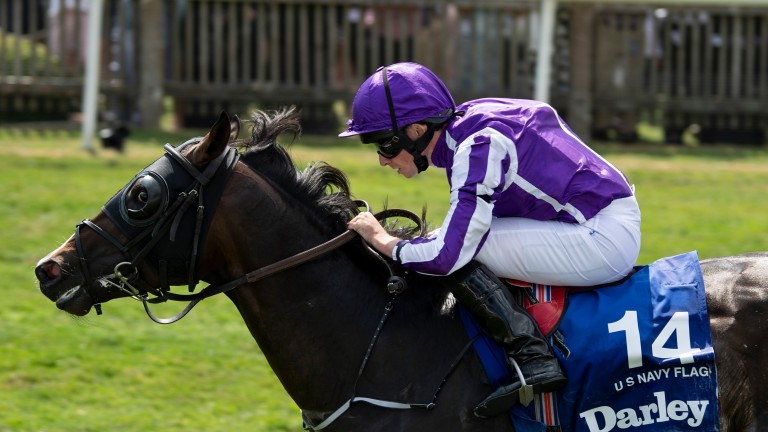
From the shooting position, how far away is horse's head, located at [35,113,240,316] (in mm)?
4152

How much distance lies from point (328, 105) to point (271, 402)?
8.27 metres

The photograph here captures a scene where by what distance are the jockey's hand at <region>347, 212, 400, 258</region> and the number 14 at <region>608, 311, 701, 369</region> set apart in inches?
33.5

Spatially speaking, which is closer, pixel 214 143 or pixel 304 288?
pixel 214 143

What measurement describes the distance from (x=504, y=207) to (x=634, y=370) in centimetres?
76

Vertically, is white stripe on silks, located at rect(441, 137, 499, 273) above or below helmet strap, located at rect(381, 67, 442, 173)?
below

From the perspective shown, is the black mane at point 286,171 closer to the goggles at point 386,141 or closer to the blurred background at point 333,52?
the goggles at point 386,141

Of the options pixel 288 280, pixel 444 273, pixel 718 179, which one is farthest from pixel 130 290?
pixel 718 179

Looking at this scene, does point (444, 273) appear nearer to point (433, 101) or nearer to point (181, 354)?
point (433, 101)

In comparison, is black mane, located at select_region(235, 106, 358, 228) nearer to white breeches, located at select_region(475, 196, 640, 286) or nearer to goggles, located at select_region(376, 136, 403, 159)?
goggles, located at select_region(376, 136, 403, 159)

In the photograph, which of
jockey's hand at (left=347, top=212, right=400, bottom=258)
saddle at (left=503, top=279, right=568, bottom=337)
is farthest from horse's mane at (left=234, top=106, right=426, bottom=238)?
saddle at (left=503, top=279, right=568, bottom=337)

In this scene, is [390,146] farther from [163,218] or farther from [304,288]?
[163,218]

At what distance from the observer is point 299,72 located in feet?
46.6

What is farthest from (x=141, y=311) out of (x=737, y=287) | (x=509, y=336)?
(x=737, y=287)

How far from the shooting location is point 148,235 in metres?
4.17
